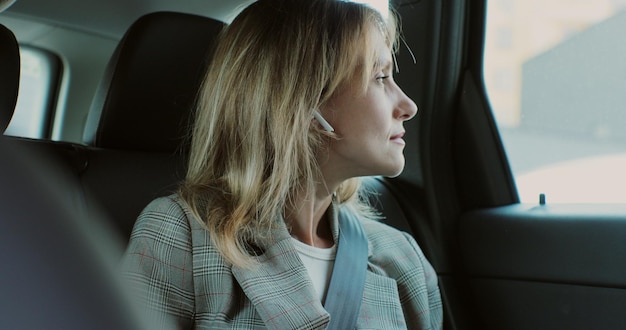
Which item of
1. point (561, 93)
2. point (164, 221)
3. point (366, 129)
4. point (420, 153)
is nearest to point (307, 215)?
point (366, 129)

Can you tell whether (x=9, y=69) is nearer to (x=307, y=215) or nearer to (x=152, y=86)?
(x=152, y=86)

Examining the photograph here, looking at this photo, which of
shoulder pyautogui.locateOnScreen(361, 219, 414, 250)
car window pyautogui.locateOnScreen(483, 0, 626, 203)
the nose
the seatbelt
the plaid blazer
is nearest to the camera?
the plaid blazer

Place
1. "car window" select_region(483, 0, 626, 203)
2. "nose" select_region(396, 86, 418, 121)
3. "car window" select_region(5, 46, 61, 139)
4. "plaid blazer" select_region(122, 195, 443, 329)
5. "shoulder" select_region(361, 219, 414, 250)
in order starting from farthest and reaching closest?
"car window" select_region(5, 46, 61, 139) < "car window" select_region(483, 0, 626, 203) < "shoulder" select_region(361, 219, 414, 250) < "nose" select_region(396, 86, 418, 121) < "plaid blazer" select_region(122, 195, 443, 329)

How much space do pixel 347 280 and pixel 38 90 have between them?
53.8 inches

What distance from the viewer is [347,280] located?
58.2 inches

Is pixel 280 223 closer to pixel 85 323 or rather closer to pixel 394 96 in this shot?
pixel 394 96

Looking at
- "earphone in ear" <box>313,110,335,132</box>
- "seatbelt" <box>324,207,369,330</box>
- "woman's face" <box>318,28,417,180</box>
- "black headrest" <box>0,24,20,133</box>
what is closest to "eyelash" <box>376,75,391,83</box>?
"woman's face" <box>318,28,417,180</box>

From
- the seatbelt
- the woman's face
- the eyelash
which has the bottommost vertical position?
the seatbelt

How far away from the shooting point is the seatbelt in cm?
143

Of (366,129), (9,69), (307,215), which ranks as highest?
(9,69)

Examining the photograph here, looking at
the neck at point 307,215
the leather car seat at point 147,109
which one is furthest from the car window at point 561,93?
the leather car seat at point 147,109

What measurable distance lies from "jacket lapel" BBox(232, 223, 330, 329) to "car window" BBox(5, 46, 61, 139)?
1.20m

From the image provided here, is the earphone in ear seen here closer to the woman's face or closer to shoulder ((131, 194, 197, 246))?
the woman's face

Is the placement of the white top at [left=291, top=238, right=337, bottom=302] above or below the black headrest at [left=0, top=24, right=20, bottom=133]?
below
